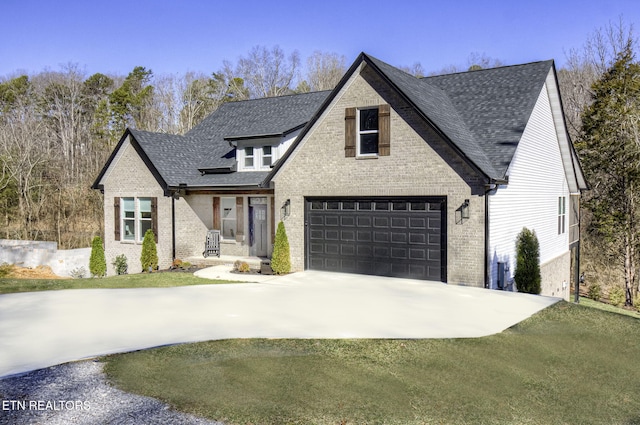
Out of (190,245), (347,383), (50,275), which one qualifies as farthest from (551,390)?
(50,275)

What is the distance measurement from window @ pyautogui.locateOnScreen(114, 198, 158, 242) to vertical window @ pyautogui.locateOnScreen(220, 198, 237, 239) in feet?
9.36

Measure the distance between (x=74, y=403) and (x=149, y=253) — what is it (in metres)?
14.9

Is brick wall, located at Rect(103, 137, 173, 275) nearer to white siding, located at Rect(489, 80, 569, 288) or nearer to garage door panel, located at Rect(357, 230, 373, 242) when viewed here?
garage door panel, located at Rect(357, 230, 373, 242)

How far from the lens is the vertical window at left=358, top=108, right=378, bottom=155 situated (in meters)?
16.5

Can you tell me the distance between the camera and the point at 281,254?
57.8 feet

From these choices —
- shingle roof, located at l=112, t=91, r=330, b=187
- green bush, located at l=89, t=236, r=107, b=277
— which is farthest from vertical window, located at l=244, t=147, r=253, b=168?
green bush, located at l=89, t=236, r=107, b=277

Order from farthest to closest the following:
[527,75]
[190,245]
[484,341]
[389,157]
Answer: [190,245] < [527,75] < [389,157] < [484,341]

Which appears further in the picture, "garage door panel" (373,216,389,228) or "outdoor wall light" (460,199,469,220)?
"garage door panel" (373,216,389,228)

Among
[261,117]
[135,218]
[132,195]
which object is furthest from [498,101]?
[135,218]

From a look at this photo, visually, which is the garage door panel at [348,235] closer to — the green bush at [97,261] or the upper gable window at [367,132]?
the upper gable window at [367,132]

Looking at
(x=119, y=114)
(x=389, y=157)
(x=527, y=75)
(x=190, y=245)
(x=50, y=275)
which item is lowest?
(x=50, y=275)

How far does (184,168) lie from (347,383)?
1734cm

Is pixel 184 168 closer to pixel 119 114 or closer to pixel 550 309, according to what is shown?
pixel 550 309

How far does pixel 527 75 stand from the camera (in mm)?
18547
